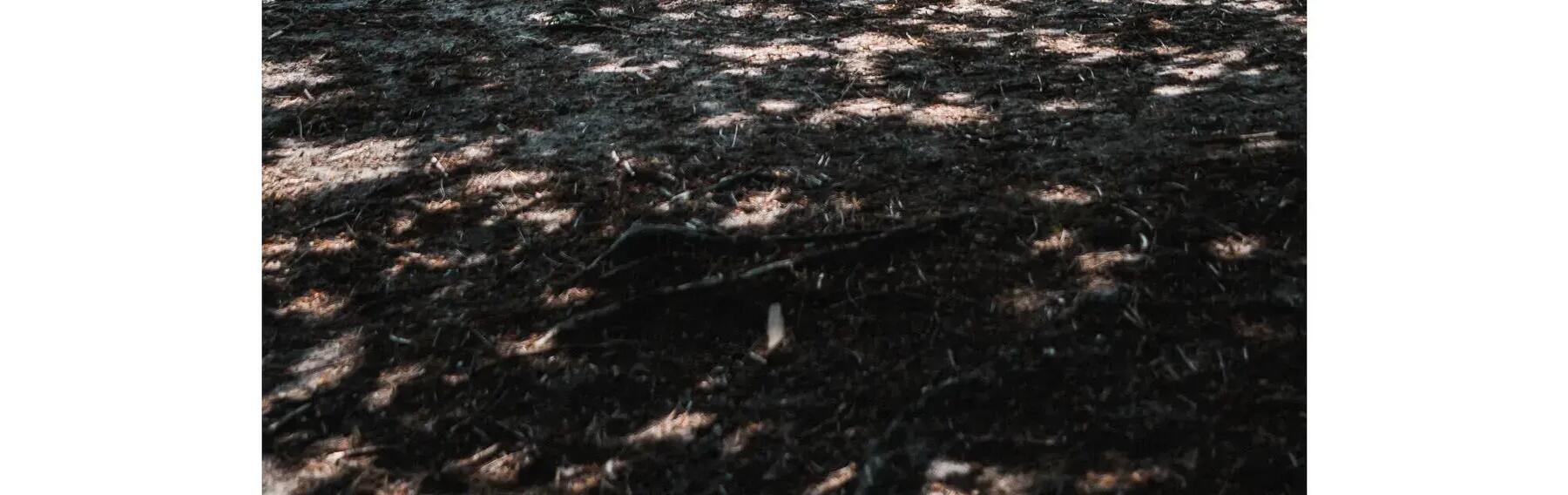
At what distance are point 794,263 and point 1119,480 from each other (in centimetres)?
106

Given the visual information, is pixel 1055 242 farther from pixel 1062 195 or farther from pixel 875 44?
pixel 875 44

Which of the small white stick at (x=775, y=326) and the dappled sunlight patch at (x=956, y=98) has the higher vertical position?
the dappled sunlight patch at (x=956, y=98)

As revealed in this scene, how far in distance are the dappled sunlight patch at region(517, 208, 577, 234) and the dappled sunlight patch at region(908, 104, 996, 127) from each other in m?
1.20

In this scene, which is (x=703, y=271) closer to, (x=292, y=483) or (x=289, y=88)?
(x=292, y=483)

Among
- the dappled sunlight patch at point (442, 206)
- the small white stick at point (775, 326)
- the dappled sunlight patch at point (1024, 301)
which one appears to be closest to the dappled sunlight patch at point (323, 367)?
the dappled sunlight patch at point (442, 206)

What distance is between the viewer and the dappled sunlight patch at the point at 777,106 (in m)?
3.88

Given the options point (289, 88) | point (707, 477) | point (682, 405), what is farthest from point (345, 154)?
point (707, 477)

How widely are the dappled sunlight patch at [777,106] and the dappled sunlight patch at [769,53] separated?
427 millimetres

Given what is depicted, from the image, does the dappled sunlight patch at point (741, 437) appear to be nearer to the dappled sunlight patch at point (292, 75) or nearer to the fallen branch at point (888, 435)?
the fallen branch at point (888, 435)

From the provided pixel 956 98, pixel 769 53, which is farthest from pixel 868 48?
pixel 956 98

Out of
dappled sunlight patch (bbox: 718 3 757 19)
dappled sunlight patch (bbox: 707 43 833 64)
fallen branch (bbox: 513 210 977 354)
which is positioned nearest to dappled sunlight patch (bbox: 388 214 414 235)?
fallen branch (bbox: 513 210 977 354)

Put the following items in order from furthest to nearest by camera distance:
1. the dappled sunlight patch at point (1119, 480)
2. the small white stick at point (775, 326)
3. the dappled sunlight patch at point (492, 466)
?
the small white stick at point (775, 326) < the dappled sunlight patch at point (492, 466) < the dappled sunlight patch at point (1119, 480)

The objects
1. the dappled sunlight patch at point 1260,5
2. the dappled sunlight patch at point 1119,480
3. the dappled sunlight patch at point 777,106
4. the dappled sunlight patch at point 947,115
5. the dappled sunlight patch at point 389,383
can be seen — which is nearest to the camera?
the dappled sunlight patch at point 1119,480

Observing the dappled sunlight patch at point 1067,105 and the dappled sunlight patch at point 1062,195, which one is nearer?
the dappled sunlight patch at point 1062,195
